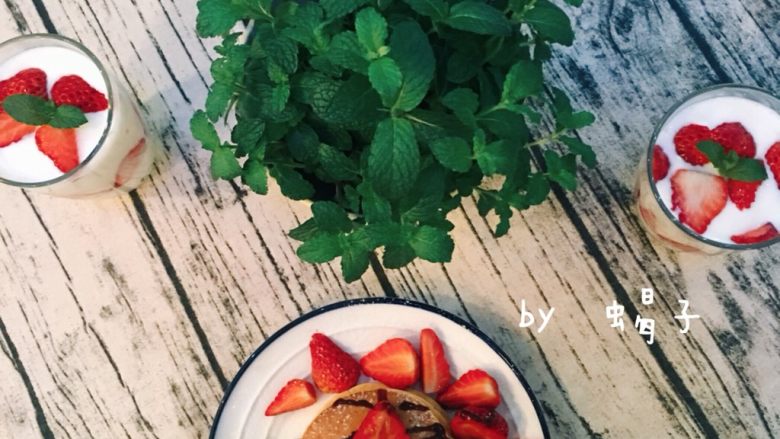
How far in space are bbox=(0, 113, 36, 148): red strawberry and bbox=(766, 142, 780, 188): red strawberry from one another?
1.15 metres

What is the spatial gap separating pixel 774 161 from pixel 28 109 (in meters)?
1.13

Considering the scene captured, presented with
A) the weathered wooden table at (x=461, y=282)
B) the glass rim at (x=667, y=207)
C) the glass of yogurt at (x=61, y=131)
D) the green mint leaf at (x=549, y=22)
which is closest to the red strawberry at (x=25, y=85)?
the glass of yogurt at (x=61, y=131)

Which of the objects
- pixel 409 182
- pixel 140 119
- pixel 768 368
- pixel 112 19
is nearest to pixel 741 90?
pixel 768 368

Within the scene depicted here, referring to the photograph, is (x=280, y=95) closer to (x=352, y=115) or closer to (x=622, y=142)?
(x=352, y=115)

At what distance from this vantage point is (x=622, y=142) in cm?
134

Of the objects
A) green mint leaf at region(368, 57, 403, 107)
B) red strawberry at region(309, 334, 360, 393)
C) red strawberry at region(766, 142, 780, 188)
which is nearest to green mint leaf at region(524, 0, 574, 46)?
green mint leaf at region(368, 57, 403, 107)

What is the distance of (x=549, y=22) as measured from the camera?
92cm

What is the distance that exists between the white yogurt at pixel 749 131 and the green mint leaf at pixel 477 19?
463 millimetres

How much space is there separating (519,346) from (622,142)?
0.41m

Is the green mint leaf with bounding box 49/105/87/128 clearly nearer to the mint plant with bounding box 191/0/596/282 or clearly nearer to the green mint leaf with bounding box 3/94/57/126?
the green mint leaf with bounding box 3/94/57/126

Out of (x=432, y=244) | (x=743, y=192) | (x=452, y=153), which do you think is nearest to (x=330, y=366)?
(x=432, y=244)

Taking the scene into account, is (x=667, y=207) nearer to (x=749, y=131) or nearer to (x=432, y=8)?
(x=749, y=131)

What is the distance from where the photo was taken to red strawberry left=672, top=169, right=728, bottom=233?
1164 millimetres

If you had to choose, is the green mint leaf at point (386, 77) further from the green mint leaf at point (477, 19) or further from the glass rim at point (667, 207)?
the glass rim at point (667, 207)
